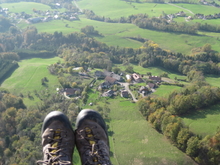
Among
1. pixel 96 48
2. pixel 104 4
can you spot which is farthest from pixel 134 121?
pixel 104 4

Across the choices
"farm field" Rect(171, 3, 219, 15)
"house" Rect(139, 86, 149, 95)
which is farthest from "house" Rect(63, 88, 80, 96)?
"farm field" Rect(171, 3, 219, 15)

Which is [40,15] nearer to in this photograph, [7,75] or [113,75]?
[7,75]

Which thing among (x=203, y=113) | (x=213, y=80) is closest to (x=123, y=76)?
(x=213, y=80)

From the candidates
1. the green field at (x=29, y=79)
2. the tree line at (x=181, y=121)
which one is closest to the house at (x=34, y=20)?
the green field at (x=29, y=79)

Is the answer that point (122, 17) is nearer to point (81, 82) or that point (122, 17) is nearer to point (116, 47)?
point (116, 47)

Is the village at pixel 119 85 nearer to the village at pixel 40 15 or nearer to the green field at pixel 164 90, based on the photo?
the green field at pixel 164 90
